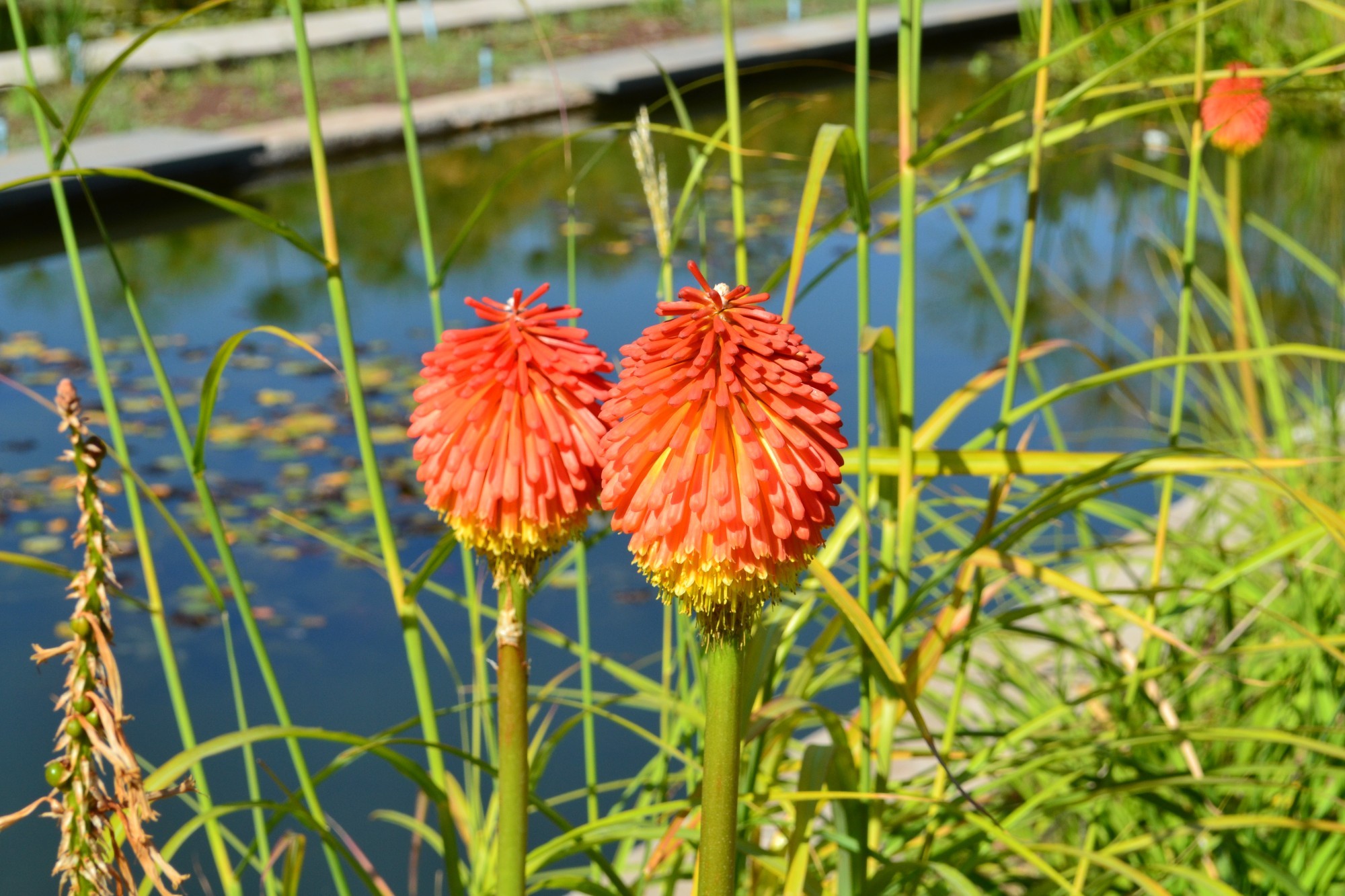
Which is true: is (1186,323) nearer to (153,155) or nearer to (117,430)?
(117,430)

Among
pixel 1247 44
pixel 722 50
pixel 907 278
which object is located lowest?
pixel 907 278

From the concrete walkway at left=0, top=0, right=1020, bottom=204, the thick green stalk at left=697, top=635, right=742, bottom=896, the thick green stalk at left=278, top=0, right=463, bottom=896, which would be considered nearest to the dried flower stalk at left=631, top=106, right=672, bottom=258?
the thick green stalk at left=278, top=0, right=463, bottom=896

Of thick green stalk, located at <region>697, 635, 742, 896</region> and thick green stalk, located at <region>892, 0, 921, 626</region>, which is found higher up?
thick green stalk, located at <region>892, 0, 921, 626</region>

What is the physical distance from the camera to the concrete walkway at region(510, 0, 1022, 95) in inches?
360

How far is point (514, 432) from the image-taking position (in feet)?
3.08

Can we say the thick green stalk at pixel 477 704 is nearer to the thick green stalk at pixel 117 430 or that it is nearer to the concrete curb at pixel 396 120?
the thick green stalk at pixel 117 430

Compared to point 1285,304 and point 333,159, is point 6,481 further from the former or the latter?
point 1285,304

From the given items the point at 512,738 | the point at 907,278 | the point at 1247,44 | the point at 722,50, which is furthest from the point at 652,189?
A: the point at 1247,44

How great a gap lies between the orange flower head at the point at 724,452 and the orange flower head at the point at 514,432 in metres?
0.16

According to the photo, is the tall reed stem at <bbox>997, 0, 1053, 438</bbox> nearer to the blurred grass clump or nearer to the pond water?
the pond water

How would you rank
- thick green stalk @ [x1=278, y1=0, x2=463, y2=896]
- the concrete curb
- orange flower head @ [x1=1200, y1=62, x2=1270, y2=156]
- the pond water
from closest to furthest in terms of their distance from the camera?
thick green stalk @ [x1=278, y1=0, x2=463, y2=896]
orange flower head @ [x1=1200, y1=62, x2=1270, y2=156]
the pond water
the concrete curb

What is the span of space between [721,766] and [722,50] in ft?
32.3

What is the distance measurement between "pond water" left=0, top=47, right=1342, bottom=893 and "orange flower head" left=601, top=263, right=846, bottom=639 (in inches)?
30.9

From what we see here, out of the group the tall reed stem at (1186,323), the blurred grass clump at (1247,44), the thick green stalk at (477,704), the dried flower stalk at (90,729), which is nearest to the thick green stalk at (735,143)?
the thick green stalk at (477,704)
